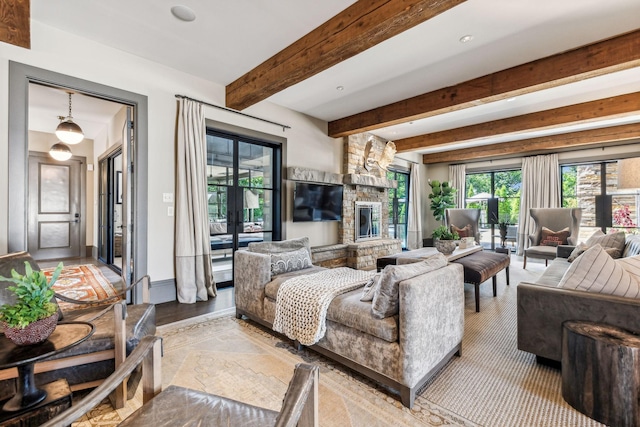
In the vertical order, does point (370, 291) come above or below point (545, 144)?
below

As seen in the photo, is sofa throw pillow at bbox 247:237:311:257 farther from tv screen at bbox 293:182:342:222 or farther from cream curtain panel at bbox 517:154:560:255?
cream curtain panel at bbox 517:154:560:255

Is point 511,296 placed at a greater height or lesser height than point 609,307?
lesser

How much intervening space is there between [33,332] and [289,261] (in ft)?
6.43

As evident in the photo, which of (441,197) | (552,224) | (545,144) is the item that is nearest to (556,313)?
(552,224)

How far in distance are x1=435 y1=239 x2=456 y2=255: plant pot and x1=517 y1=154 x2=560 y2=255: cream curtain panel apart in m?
4.24

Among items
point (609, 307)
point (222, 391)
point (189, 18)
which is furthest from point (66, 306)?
point (609, 307)

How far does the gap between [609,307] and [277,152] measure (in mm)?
4214

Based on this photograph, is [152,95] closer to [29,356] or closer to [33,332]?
[33,332]

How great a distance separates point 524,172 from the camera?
23.5 feet

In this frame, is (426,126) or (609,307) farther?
(426,126)

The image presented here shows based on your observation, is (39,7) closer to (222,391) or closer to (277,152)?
(277,152)

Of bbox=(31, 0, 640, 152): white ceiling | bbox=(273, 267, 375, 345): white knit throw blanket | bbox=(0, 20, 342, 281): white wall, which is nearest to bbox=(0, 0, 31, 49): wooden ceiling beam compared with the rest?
bbox=(31, 0, 640, 152): white ceiling

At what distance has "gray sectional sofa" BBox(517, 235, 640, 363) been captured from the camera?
70.4 inches

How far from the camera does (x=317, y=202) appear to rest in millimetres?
5188
